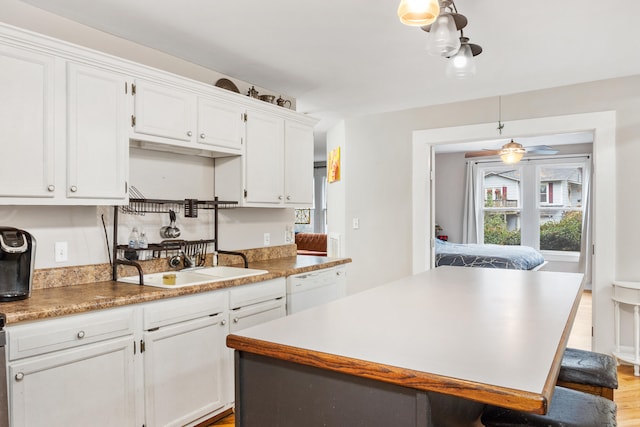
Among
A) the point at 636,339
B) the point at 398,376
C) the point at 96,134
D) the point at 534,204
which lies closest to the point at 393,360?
the point at 398,376

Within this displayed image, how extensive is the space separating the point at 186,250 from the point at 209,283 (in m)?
0.67

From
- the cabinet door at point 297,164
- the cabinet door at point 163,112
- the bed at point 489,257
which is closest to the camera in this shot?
the cabinet door at point 163,112

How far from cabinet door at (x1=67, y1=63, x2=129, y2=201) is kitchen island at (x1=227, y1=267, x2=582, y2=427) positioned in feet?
4.46

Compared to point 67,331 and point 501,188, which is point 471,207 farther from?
point 67,331

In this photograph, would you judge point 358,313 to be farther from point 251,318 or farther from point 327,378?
point 251,318

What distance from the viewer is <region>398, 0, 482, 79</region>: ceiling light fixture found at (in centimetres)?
144

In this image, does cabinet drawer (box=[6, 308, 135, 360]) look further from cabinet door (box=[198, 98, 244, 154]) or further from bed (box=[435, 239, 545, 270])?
bed (box=[435, 239, 545, 270])

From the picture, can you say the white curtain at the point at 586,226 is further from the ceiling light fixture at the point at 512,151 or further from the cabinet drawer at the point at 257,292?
the cabinet drawer at the point at 257,292

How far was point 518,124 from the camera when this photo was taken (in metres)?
3.97

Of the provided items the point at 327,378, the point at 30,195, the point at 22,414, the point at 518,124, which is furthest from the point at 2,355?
the point at 518,124

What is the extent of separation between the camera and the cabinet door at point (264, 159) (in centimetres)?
313

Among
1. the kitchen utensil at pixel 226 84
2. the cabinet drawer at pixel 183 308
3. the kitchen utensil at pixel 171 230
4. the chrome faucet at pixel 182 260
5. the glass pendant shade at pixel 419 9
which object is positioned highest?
the kitchen utensil at pixel 226 84

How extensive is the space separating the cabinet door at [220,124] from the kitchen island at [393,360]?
5.31 feet

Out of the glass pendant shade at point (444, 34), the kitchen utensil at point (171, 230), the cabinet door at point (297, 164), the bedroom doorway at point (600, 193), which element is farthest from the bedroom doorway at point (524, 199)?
the glass pendant shade at point (444, 34)
